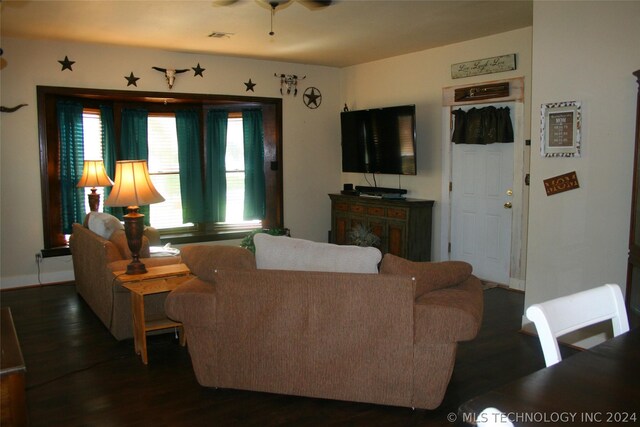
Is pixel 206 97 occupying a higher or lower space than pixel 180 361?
higher

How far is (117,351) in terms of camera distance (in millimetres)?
3949

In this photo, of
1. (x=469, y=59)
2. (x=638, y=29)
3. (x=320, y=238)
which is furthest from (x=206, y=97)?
(x=638, y=29)

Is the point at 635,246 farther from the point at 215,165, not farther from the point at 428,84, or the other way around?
the point at 215,165

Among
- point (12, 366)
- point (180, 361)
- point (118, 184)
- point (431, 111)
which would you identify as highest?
point (431, 111)

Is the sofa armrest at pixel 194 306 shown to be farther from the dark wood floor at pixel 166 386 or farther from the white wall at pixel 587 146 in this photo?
the white wall at pixel 587 146

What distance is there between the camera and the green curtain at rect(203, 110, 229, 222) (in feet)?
24.1

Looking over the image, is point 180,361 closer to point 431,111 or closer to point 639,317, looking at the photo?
point 639,317

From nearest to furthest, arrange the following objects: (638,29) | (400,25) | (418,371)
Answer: (418,371) → (638,29) → (400,25)

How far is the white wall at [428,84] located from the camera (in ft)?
18.3

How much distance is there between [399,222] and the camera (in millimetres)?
6473

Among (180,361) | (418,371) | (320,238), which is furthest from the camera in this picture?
(320,238)

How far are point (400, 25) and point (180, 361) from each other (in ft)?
11.9

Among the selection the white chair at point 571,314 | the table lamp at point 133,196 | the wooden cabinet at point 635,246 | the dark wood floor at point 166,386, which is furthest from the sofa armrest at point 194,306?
the wooden cabinet at point 635,246

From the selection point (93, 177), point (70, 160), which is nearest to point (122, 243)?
point (93, 177)
